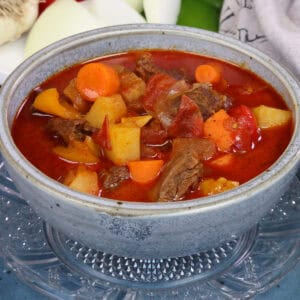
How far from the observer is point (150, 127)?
5.89 ft

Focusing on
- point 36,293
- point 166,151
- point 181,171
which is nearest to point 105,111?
point 166,151

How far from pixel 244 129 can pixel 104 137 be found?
0.41 m

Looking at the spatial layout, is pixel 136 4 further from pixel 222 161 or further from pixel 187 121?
pixel 222 161

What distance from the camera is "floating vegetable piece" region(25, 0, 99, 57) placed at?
2.65m

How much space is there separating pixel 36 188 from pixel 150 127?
0.42 meters

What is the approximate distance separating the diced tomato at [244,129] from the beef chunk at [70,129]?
0.42 meters

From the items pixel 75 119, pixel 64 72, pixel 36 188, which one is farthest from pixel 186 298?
pixel 64 72

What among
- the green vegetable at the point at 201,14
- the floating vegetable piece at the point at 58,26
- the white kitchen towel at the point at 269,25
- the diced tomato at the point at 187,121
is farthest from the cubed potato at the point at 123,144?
the green vegetable at the point at 201,14

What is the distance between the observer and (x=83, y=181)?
1.64m

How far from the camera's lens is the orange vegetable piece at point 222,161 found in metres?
1.73

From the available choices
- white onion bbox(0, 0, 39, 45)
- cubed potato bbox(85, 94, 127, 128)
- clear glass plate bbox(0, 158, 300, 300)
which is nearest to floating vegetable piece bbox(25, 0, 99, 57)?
white onion bbox(0, 0, 39, 45)

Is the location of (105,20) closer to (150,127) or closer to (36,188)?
(150,127)

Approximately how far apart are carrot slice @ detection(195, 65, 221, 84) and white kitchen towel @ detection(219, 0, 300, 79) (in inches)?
13.8

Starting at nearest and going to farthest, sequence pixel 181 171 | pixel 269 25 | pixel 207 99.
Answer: pixel 181 171
pixel 207 99
pixel 269 25
